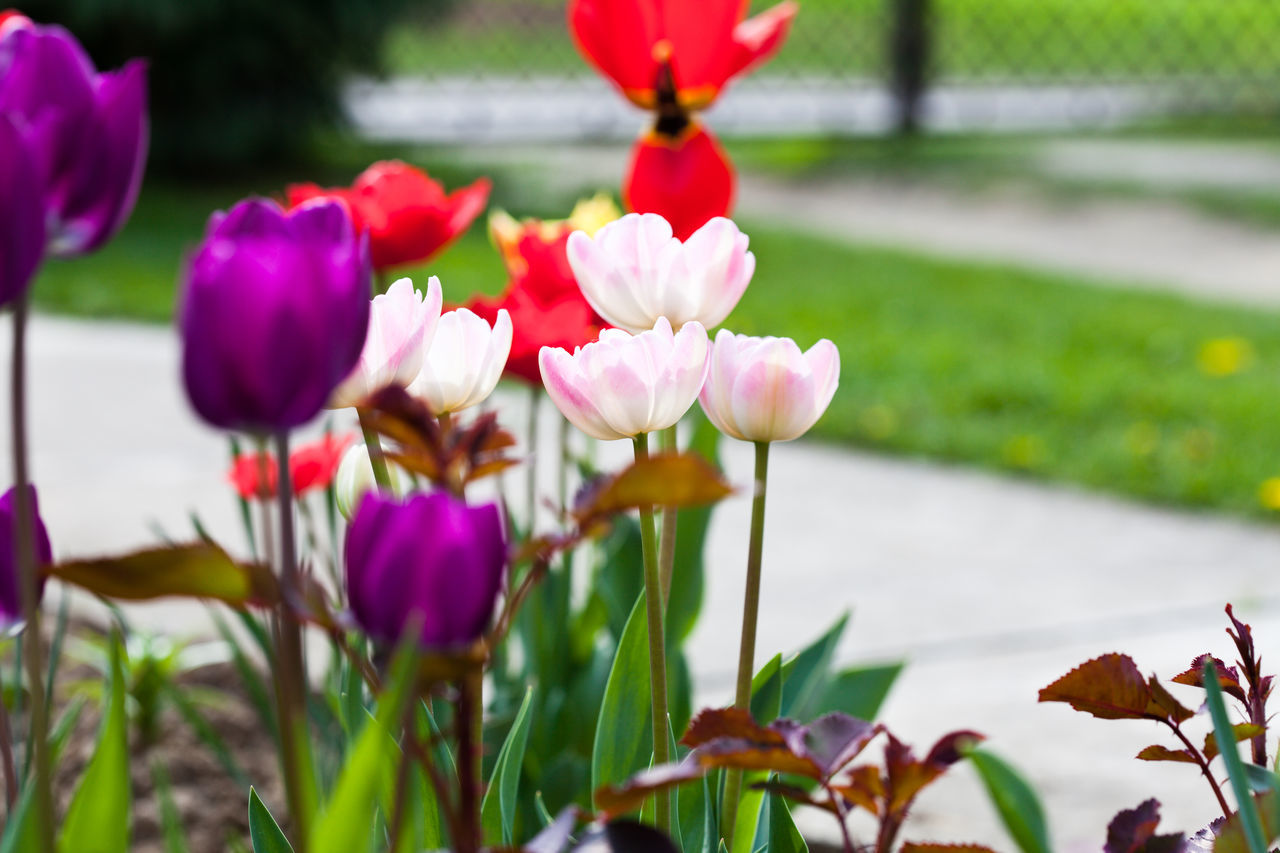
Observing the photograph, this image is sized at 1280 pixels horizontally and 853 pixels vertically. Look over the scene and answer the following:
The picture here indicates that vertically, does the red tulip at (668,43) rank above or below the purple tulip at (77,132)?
above

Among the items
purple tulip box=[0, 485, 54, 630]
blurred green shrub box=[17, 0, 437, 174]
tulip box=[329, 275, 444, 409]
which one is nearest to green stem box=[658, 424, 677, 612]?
tulip box=[329, 275, 444, 409]

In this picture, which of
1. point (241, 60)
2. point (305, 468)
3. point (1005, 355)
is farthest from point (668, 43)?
point (241, 60)

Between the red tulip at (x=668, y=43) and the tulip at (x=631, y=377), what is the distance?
0.65 metres

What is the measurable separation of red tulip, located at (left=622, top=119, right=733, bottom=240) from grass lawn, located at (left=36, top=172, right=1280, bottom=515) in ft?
4.03

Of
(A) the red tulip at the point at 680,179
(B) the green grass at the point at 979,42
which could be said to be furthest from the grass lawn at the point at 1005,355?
(B) the green grass at the point at 979,42

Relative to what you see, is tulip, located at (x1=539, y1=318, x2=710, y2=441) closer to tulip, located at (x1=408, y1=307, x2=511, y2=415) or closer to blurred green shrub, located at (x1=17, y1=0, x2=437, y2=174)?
tulip, located at (x1=408, y1=307, x2=511, y2=415)

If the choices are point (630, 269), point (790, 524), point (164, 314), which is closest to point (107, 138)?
point (630, 269)

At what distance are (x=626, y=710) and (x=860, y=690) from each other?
1.91 feet

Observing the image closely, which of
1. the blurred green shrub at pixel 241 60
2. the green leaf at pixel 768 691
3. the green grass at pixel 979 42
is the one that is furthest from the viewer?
the green grass at pixel 979 42

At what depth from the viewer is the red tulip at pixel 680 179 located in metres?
1.34

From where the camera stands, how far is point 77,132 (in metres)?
0.61

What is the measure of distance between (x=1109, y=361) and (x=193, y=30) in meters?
5.64

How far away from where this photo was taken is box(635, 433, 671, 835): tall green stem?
76 centimetres

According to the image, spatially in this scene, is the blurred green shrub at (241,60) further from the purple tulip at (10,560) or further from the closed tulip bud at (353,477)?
the purple tulip at (10,560)
